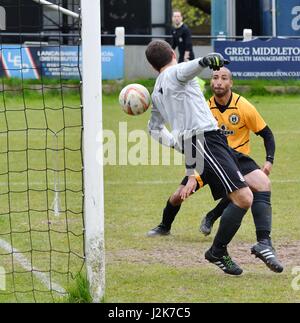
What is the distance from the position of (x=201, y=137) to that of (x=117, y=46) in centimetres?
1750

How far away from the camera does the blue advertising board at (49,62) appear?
23766 millimetres

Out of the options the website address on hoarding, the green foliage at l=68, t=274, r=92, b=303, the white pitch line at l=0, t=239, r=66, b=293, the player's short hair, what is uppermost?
the player's short hair

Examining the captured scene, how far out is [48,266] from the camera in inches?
342

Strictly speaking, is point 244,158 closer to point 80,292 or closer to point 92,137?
point 92,137

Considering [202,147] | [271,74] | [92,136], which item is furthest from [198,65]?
[271,74]

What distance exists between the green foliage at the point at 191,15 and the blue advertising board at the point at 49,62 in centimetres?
2763

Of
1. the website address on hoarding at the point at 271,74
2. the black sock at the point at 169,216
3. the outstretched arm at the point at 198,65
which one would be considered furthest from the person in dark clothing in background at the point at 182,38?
the outstretched arm at the point at 198,65

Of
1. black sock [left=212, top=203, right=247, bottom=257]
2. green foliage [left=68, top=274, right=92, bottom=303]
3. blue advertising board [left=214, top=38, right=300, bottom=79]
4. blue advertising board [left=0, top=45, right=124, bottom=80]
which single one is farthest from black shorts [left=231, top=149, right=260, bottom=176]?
blue advertising board [left=214, top=38, right=300, bottom=79]

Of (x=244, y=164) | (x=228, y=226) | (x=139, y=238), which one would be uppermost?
(x=244, y=164)

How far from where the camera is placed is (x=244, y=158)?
348 inches

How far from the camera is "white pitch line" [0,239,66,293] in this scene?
7879 mm

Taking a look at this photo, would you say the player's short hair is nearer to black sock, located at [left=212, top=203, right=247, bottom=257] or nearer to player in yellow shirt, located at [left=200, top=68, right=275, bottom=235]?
player in yellow shirt, located at [left=200, top=68, right=275, bottom=235]

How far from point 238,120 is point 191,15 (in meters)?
44.4

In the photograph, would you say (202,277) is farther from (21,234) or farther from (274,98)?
(274,98)
